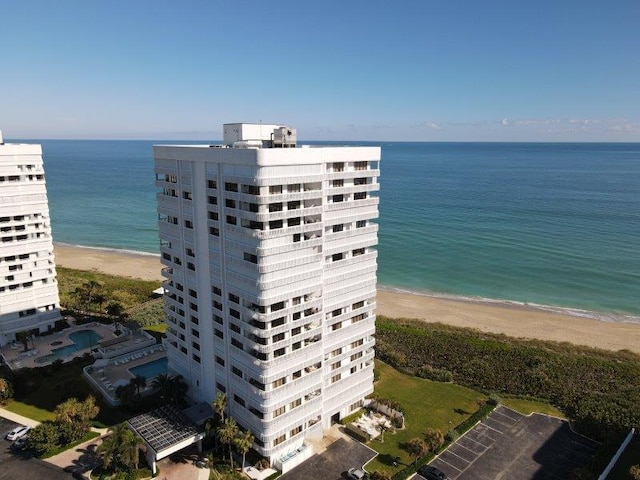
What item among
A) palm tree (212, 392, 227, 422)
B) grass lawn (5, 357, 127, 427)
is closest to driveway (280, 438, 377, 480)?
palm tree (212, 392, 227, 422)

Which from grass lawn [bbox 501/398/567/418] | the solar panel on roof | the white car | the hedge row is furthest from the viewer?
grass lawn [bbox 501/398/567/418]

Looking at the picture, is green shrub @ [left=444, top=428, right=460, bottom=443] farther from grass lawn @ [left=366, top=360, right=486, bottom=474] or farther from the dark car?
the dark car

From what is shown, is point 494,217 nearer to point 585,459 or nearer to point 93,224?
point 585,459

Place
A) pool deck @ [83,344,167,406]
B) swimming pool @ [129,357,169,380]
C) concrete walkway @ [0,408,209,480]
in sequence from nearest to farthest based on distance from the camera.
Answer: concrete walkway @ [0,408,209,480]
pool deck @ [83,344,167,406]
swimming pool @ [129,357,169,380]

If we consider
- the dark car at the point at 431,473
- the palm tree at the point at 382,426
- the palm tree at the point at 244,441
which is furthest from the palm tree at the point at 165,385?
the dark car at the point at 431,473

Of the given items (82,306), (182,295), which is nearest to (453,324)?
(182,295)

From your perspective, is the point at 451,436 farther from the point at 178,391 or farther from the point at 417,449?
the point at 178,391

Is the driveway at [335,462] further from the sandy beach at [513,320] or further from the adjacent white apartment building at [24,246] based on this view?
the adjacent white apartment building at [24,246]
